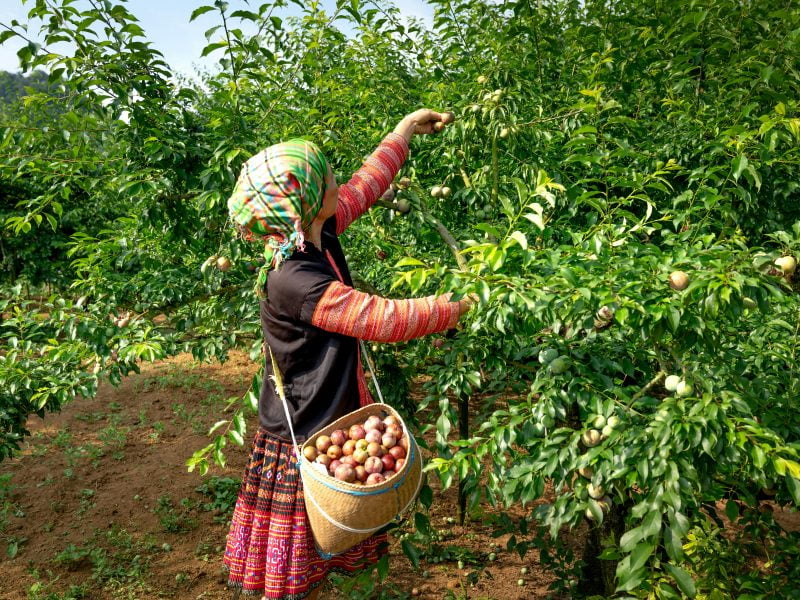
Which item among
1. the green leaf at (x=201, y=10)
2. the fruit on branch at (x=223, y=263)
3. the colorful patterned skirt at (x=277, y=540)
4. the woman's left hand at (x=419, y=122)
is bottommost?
the colorful patterned skirt at (x=277, y=540)

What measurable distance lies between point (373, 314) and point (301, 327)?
0.24 metres

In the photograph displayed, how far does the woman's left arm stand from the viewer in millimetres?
1924

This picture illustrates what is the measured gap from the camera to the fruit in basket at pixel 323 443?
1.58m

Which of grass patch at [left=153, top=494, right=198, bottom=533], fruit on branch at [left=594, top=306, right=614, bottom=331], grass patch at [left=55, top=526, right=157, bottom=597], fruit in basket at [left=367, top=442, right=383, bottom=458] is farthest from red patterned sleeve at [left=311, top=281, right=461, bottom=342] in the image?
grass patch at [left=153, top=494, right=198, bottom=533]

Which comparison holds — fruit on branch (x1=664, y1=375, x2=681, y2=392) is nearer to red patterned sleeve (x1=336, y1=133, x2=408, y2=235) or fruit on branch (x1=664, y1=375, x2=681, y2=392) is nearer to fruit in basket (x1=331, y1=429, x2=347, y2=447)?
fruit in basket (x1=331, y1=429, x2=347, y2=447)

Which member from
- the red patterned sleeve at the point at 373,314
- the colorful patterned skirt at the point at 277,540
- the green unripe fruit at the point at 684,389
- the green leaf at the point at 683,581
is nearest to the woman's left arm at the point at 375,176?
the red patterned sleeve at the point at 373,314

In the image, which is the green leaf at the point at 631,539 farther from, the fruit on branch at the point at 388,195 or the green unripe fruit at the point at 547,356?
the fruit on branch at the point at 388,195

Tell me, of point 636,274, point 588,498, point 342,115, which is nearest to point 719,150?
point 636,274

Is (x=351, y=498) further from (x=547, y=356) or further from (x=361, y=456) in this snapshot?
(x=547, y=356)

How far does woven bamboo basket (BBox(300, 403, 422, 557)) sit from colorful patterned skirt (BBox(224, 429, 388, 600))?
136mm

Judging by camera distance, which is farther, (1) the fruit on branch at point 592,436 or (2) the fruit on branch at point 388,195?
(2) the fruit on branch at point 388,195

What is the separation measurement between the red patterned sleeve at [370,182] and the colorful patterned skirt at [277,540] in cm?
Result: 71

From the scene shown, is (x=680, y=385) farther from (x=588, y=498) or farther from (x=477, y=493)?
(x=477, y=493)

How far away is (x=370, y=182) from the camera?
6.51ft
